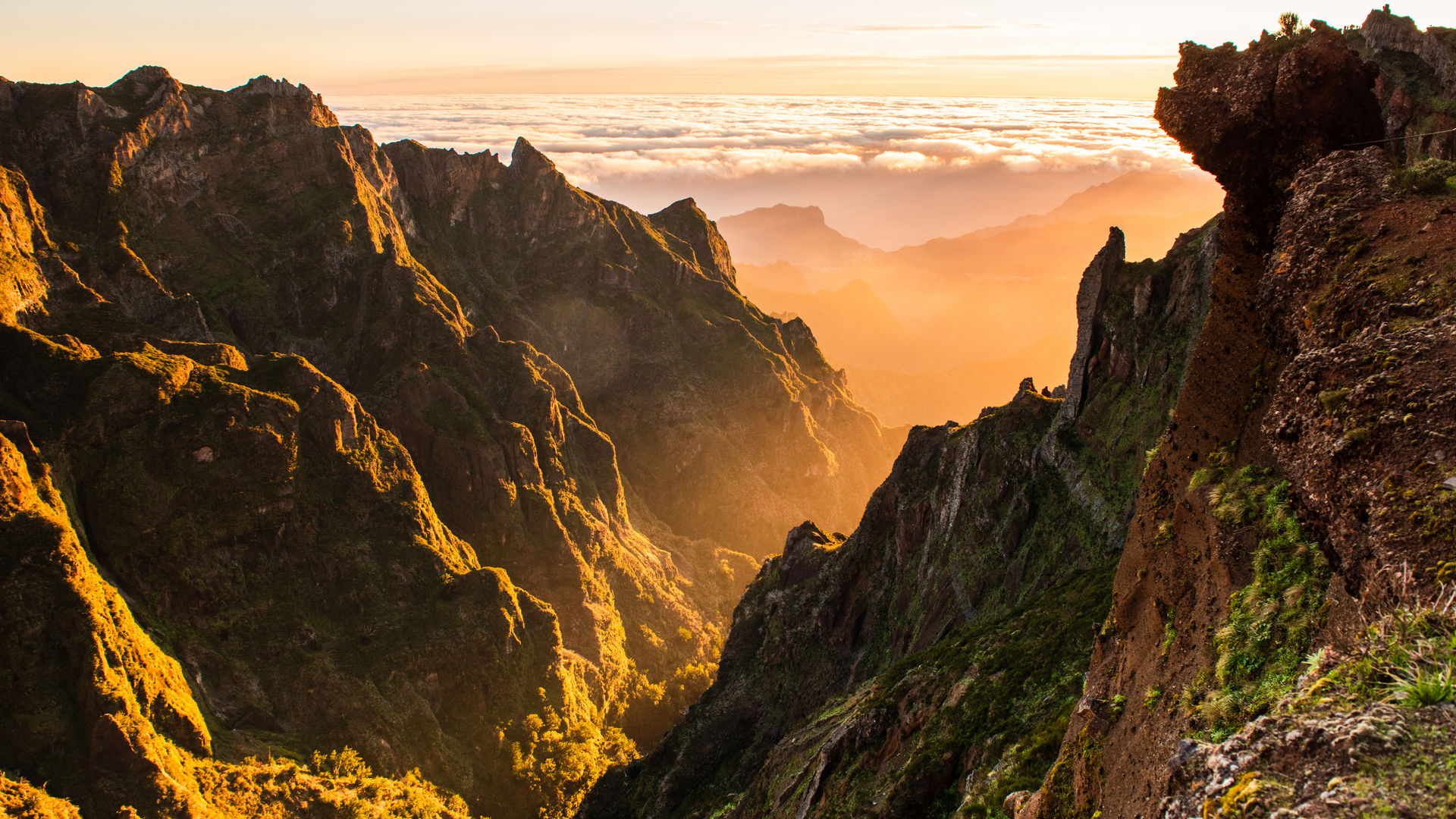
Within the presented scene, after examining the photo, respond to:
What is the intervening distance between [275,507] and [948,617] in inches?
3632

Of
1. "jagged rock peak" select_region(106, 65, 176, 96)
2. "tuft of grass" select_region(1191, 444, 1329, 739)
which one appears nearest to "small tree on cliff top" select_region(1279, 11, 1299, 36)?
"tuft of grass" select_region(1191, 444, 1329, 739)

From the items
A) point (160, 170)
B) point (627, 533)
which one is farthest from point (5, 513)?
point (627, 533)

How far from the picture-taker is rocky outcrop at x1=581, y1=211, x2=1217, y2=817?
33875 millimetres

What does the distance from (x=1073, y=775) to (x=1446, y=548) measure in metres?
10.7

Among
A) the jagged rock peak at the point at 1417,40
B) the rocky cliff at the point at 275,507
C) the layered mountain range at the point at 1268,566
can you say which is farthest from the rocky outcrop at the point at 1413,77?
the rocky cliff at the point at 275,507

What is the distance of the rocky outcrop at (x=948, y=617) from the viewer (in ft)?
111

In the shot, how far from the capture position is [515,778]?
107 metres

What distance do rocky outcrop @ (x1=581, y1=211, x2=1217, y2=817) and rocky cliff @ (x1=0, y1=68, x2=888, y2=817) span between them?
38.4 meters

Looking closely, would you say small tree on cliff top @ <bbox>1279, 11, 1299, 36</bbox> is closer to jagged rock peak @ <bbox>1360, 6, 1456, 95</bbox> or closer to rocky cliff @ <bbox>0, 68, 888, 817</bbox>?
jagged rock peak @ <bbox>1360, 6, 1456, 95</bbox>

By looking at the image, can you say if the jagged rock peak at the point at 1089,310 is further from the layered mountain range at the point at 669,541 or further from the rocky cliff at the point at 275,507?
the rocky cliff at the point at 275,507

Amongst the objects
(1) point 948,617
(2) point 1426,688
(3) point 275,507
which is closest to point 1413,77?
(1) point 948,617

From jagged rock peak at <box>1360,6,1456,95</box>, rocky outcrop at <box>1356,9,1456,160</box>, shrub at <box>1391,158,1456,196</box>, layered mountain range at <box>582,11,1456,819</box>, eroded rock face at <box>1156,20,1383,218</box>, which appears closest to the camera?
layered mountain range at <box>582,11,1456,819</box>

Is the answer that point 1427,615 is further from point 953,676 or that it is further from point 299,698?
point 299,698

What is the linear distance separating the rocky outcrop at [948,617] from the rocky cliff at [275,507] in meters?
38.4
